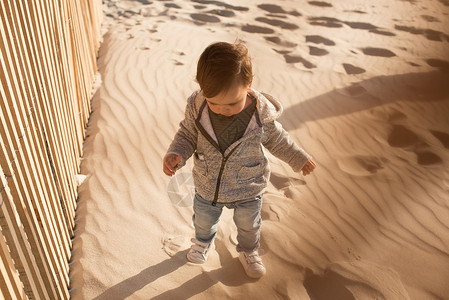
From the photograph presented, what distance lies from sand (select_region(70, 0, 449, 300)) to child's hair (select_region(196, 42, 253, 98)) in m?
1.34

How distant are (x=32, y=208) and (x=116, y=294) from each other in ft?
2.62

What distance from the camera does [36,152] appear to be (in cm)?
221

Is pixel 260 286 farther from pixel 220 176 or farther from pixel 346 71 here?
pixel 346 71

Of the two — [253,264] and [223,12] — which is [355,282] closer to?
[253,264]

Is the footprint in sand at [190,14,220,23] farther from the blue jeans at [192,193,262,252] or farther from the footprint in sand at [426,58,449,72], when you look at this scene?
the blue jeans at [192,193,262,252]

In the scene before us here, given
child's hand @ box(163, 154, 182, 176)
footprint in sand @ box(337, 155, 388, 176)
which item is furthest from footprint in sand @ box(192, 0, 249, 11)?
child's hand @ box(163, 154, 182, 176)

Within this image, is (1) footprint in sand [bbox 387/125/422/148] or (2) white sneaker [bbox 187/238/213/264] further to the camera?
(1) footprint in sand [bbox 387/125/422/148]

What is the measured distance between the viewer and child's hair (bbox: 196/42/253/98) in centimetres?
185

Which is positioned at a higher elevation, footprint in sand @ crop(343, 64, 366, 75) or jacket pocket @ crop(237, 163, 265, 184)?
jacket pocket @ crop(237, 163, 265, 184)

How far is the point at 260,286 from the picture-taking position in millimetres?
2639

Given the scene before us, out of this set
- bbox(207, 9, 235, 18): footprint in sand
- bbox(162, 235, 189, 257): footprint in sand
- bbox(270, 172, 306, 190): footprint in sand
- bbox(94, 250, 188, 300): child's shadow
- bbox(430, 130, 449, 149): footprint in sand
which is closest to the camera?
bbox(94, 250, 188, 300): child's shadow

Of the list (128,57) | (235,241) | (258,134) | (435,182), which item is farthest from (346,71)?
(258,134)

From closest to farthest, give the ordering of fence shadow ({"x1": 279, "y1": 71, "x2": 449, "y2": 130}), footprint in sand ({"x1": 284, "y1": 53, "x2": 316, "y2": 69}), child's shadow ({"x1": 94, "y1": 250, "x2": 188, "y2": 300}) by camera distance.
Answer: child's shadow ({"x1": 94, "y1": 250, "x2": 188, "y2": 300}) → fence shadow ({"x1": 279, "y1": 71, "x2": 449, "y2": 130}) → footprint in sand ({"x1": 284, "y1": 53, "x2": 316, "y2": 69})

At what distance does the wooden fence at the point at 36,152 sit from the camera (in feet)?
5.88
